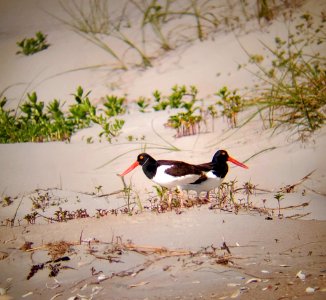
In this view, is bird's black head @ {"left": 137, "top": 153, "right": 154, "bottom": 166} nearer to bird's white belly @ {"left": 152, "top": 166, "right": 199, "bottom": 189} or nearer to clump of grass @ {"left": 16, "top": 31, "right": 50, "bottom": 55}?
bird's white belly @ {"left": 152, "top": 166, "right": 199, "bottom": 189}

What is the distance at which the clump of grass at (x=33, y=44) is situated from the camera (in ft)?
31.9

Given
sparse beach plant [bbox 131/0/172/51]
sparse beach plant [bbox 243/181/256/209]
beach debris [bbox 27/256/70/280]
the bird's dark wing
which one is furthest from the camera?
sparse beach plant [bbox 131/0/172/51]

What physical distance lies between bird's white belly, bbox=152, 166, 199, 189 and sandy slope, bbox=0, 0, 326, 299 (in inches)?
10.6

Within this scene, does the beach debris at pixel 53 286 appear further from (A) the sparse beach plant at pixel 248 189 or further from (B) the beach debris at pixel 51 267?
(A) the sparse beach plant at pixel 248 189

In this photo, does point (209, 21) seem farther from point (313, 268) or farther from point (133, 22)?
point (313, 268)

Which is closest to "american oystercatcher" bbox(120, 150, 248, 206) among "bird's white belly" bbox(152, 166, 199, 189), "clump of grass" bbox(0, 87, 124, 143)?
"bird's white belly" bbox(152, 166, 199, 189)

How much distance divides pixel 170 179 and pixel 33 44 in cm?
646

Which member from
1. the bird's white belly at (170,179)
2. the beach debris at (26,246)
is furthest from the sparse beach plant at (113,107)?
the beach debris at (26,246)

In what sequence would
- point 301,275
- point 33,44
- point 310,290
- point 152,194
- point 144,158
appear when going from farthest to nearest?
point 33,44 → point 152,194 → point 144,158 → point 301,275 → point 310,290

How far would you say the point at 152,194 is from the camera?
5.08 metres

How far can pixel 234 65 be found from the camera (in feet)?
27.7

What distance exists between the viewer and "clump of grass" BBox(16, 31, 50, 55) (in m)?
9.71

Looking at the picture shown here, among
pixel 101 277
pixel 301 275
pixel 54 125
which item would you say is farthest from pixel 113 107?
pixel 301 275

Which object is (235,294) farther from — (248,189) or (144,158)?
(144,158)
